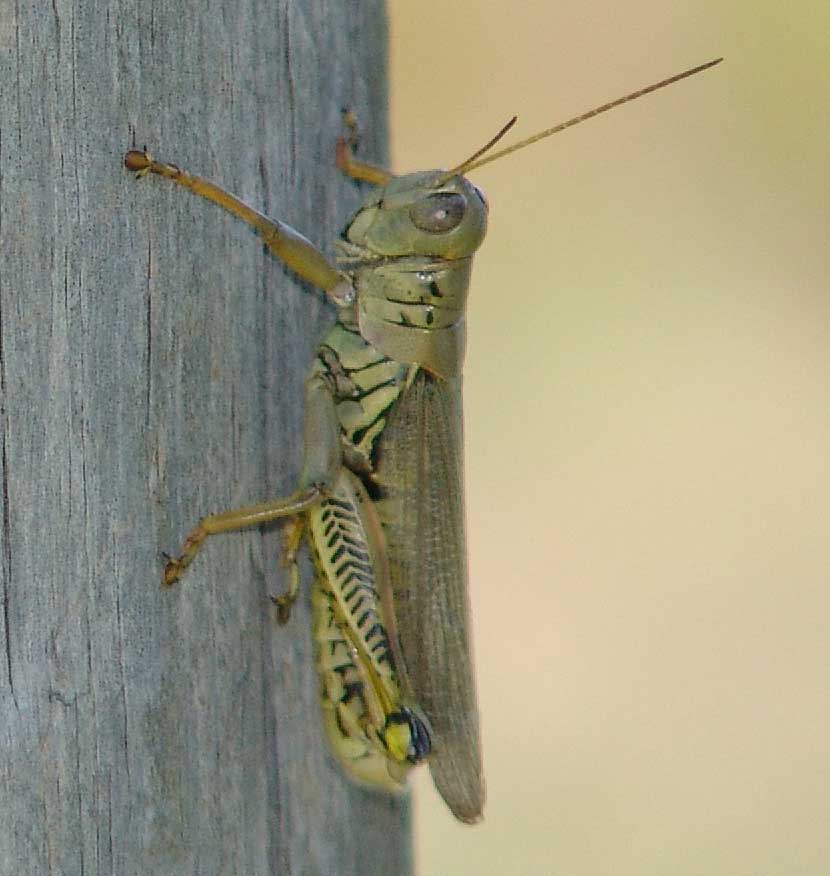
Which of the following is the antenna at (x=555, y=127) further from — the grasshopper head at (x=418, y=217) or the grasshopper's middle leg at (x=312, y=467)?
the grasshopper's middle leg at (x=312, y=467)

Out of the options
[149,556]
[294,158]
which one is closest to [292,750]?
[149,556]

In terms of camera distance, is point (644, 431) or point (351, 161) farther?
point (644, 431)

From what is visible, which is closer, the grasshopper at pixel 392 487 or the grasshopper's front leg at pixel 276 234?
the grasshopper's front leg at pixel 276 234

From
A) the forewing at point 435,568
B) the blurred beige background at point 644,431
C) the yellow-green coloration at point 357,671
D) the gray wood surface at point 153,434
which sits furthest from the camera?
the blurred beige background at point 644,431

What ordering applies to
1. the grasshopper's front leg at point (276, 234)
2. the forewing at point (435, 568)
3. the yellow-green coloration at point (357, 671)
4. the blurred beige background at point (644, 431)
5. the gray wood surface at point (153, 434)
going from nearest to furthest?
the gray wood surface at point (153, 434) → the grasshopper's front leg at point (276, 234) → the yellow-green coloration at point (357, 671) → the forewing at point (435, 568) → the blurred beige background at point (644, 431)

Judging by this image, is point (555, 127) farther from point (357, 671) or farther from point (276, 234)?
point (357, 671)

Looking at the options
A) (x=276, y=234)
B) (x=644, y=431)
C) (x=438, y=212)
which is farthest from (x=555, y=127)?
(x=644, y=431)

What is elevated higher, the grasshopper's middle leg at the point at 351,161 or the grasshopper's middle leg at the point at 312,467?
the grasshopper's middle leg at the point at 351,161

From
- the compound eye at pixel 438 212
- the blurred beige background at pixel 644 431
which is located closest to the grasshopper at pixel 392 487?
the compound eye at pixel 438 212
